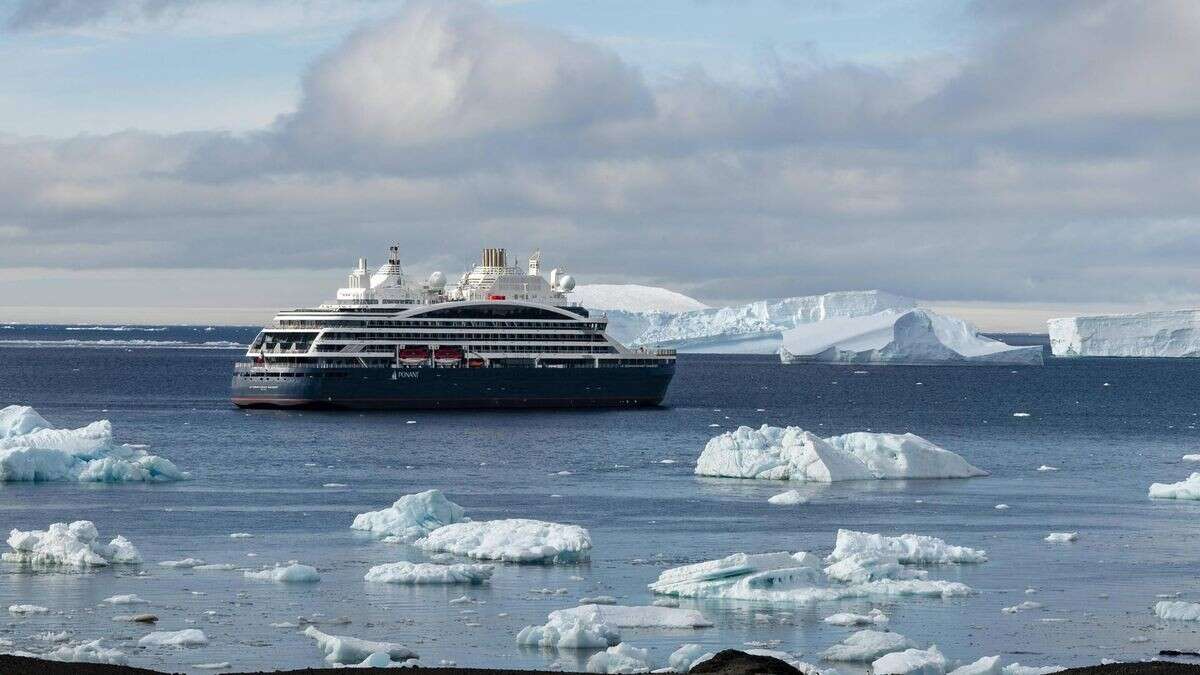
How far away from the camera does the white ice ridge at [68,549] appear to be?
30094 mm

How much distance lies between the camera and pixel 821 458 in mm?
48094

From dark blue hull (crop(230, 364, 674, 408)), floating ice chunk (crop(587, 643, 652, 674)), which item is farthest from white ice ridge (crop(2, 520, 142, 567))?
dark blue hull (crop(230, 364, 674, 408))

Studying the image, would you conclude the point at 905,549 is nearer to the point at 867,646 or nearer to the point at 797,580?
the point at 797,580

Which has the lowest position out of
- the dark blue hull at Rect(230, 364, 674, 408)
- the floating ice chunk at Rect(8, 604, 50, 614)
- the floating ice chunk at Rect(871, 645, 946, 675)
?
the floating ice chunk at Rect(871, 645, 946, 675)

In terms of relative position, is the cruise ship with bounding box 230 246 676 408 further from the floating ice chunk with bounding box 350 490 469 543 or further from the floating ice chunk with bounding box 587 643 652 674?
the floating ice chunk with bounding box 587 643 652 674

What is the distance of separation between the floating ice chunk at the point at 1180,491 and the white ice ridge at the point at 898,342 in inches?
3620

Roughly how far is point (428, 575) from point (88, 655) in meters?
8.25

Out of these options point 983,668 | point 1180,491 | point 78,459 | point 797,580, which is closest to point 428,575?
point 797,580

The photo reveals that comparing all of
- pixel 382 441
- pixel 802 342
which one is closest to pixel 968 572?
pixel 382 441

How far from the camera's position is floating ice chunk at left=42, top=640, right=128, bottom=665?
21375mm

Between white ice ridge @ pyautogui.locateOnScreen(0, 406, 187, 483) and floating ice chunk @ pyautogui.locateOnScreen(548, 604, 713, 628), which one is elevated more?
white ice ridge @ pyautogui.locateOnScreen(0, 406, 187, 483)

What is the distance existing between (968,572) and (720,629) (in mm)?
7519

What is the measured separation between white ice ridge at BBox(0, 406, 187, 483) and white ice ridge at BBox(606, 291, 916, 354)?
12292 cm

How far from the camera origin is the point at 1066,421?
3206 inches
